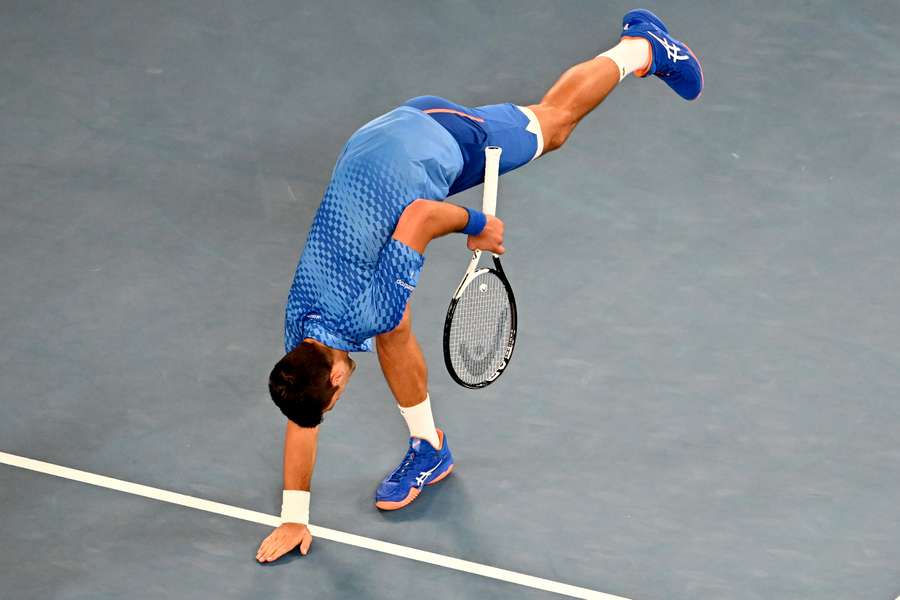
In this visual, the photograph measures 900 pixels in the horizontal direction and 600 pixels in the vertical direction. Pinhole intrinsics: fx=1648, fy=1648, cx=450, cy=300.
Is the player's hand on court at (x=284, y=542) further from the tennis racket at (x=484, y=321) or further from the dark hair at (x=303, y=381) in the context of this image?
the tennis racket at (x=484, y=321)

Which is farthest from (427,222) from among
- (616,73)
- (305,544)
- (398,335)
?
(616,73)

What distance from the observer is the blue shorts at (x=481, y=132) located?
656 cm

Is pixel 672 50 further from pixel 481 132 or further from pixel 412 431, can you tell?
pixel 412 431

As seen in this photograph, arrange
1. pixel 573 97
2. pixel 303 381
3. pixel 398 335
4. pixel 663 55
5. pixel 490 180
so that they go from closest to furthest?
A: 1. pixel 303 381
2. pixel 490 180
3. pixel 398 335
4. pixel 573 97
5. pixel 663 55

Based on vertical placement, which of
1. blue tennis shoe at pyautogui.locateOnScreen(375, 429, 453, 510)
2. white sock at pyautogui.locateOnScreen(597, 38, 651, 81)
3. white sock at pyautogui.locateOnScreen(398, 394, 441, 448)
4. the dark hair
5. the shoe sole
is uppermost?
white sock at pyautogui.locateOnScreen(597, 38, 651, 81)

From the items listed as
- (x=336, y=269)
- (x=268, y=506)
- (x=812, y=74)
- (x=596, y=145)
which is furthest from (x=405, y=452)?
(x=812, y=74)

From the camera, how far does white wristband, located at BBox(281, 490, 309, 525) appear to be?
6.34m

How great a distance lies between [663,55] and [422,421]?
80.6 inches

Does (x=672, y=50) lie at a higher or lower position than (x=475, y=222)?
higher

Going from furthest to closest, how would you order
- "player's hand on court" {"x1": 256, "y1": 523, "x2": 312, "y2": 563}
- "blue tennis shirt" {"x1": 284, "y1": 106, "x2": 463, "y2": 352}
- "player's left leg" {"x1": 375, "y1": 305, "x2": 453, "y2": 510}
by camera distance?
"player's left leg" {"x1": 375, "y1": 305, "x2": 453, "y2": 510}
"player's hand on court" {"x1": 256, "y1": 523, "x2": 312, "y2": 563}
"blue tennis shirt" {"x1": 284, "y1": 106, "x2": 463, "y2": 352}

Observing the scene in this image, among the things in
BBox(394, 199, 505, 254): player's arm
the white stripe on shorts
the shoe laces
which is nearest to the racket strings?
BBox(394, 199, 505, 254): player's arm

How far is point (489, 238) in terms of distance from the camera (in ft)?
19.7

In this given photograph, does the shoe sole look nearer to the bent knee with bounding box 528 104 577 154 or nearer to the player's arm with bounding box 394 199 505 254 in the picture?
the player's arm with bounding box 394 199 505 254

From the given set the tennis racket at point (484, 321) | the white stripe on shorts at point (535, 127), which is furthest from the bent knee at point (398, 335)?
the white stripe on shorts at point (535, 127)
